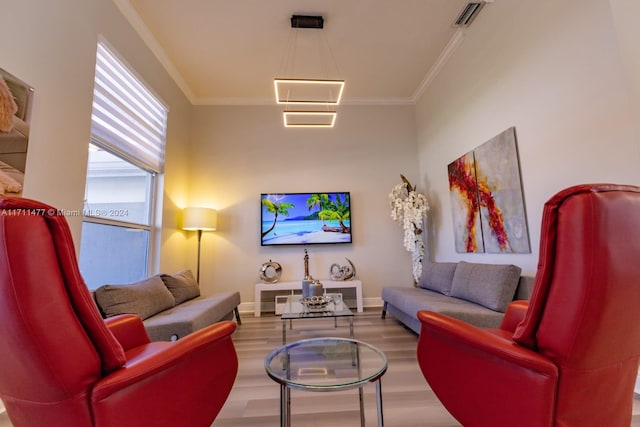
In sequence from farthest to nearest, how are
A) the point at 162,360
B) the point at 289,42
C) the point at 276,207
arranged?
the point at 276,207
the point at 289,42
the point at 162,360

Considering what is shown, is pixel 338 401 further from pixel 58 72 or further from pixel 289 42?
pixel 289 42

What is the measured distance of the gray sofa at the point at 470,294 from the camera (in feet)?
7.55

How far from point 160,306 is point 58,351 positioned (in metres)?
1.85

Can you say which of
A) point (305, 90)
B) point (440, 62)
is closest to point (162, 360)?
point (305, 90)

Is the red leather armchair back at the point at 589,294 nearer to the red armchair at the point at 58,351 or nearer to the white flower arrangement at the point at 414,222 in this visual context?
the red armchair at the point at 58,351

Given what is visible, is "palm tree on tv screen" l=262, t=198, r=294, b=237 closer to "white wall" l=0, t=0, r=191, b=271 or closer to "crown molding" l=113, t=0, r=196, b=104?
"crown molding" l=113, t=0, r=196, b=104

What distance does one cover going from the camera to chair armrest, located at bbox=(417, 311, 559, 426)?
3.15 ft

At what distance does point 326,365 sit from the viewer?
4.58ft

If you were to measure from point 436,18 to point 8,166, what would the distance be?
4.00 meters

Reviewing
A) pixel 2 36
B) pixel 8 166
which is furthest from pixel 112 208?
pixel 2 36

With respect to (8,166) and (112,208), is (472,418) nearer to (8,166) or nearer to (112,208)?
(8,166)

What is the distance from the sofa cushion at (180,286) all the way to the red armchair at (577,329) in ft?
9.29

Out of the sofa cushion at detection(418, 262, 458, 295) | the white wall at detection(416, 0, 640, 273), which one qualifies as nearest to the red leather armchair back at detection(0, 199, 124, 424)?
the white wall at detection(416, 0, 640, 273)

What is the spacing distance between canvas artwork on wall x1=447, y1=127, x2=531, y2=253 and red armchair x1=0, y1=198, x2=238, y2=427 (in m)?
2.83
